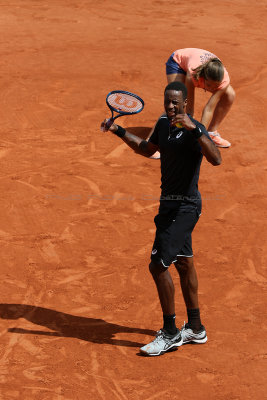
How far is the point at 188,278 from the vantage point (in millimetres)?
6199

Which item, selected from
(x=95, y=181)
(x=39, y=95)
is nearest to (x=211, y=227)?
(x=95, y=181)

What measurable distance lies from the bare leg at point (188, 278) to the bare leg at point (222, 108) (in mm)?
4891

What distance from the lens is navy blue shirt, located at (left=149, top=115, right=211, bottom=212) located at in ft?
19.1

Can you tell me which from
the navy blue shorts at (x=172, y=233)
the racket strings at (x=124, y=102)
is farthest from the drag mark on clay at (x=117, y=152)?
the navy blue shorts at (x=172, y=233)

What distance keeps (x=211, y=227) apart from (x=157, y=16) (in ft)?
33.5

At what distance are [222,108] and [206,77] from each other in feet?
3.49

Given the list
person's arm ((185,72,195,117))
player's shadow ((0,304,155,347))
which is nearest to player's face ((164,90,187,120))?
player's shadow ((0,304,155,347))

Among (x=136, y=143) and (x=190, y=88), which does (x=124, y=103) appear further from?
(x=190, y=88)

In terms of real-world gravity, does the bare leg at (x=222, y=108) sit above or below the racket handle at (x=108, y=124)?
below

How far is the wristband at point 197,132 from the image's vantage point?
18.1 ft

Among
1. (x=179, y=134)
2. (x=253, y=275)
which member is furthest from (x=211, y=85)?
(x=179, y=134)

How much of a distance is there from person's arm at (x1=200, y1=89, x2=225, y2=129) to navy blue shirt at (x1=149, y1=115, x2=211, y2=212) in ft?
13.4

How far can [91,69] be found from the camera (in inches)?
539

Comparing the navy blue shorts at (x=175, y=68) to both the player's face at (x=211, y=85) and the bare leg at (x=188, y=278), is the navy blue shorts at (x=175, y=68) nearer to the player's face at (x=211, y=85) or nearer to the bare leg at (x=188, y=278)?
the player's face at (x=211, y=85)
